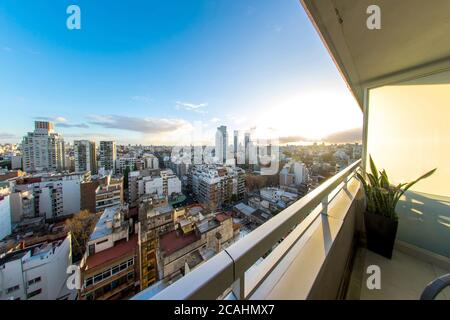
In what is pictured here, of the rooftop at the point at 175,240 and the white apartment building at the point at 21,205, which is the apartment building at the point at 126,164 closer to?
the white apartment building at the point at 21,205

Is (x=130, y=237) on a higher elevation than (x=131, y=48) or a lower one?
lower

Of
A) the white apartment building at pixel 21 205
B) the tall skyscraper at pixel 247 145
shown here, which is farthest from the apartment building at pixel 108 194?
the tall skyscraper at pixel 247 145

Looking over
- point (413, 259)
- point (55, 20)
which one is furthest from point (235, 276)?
point (55, 20)

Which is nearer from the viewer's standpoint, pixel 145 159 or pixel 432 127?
pixel 432 127

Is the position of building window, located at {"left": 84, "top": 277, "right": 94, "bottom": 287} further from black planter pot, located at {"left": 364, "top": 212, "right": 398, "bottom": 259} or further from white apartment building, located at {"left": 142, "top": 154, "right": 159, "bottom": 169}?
white apartment building, located at {"left": 142, "top": 154, "right": 159, "bottom": 169}

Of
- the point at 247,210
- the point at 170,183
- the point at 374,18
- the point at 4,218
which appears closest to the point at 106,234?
the point at 4,218
